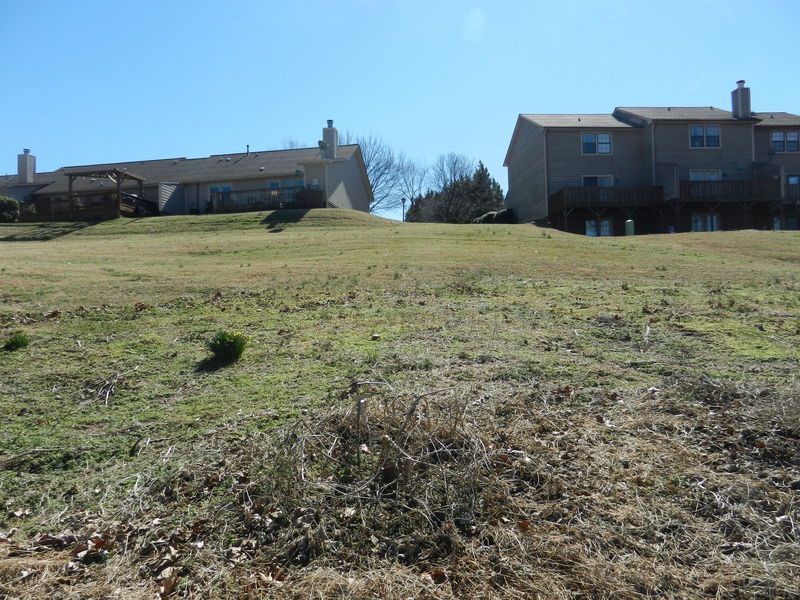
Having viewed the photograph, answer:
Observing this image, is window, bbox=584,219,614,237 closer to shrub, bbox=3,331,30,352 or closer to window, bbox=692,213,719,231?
window, bbox=692,213,719,231

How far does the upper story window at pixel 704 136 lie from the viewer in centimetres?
3203

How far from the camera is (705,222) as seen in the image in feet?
105

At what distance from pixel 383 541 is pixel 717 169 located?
3418 centimetres

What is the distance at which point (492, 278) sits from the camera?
1264 centimetres

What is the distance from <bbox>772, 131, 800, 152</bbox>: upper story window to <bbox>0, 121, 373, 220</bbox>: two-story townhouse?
2444 cm

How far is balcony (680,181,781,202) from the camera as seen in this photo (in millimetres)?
29766

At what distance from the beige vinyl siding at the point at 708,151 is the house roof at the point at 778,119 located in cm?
221

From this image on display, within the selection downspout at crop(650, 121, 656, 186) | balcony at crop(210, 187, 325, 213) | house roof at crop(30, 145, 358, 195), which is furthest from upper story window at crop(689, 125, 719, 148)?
balcony at crop(210, 187, 325, 213)

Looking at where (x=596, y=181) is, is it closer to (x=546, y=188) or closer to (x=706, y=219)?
(x=546, y=188)

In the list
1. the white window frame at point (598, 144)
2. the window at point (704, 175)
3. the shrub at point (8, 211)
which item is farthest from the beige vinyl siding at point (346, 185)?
the window at point (704, 175)

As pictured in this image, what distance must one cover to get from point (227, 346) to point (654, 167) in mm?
29853

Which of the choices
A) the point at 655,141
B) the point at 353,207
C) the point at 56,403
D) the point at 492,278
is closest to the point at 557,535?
the point at 56,403

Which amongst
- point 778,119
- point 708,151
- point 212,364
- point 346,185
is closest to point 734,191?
point 708,151

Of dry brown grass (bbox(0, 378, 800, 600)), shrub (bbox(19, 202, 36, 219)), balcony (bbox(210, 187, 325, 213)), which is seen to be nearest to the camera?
dry brown grass (bbox(0, 378, 800, 600))
